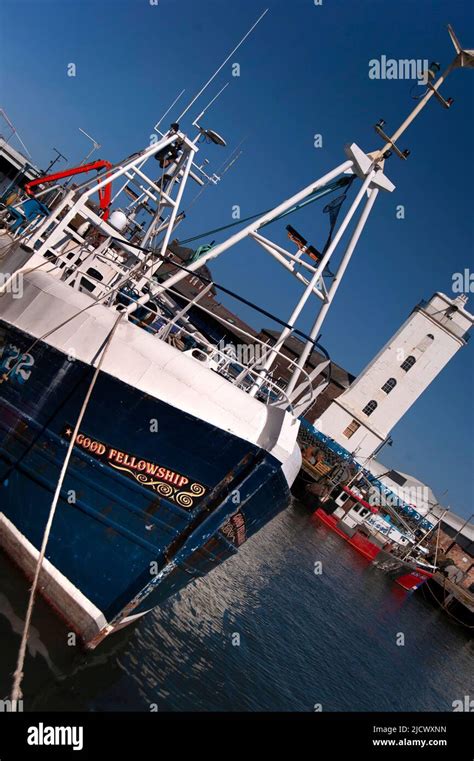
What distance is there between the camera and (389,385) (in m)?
57.1

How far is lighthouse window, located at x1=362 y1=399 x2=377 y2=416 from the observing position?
5697cm

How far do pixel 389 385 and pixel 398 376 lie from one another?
1165 mm

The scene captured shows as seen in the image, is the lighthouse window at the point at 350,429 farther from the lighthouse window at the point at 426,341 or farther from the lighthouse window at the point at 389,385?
the lighthouse window at the point at 426,341

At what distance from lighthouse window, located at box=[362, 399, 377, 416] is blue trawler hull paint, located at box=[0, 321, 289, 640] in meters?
47.6

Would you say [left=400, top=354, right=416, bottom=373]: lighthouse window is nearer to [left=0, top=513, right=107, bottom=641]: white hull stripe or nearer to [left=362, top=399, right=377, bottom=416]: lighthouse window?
[left=362, top=399, right=377, bottom=416]: lighthouse window

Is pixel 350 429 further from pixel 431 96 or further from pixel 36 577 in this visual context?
pixel 36 577

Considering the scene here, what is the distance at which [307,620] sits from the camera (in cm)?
2088

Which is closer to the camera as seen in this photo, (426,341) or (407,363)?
(426,341)

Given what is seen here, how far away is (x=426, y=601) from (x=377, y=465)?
68.6ft

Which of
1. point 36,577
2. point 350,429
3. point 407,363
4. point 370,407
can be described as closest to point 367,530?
point 350,429

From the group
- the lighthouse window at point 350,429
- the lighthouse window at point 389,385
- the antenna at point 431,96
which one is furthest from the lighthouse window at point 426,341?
the antenna at point 431,96

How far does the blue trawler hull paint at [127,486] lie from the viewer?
988 cm
